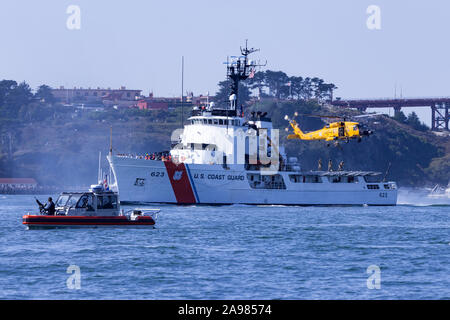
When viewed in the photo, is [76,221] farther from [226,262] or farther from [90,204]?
[226,262]

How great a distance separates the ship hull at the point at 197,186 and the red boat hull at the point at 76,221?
29.6 meters

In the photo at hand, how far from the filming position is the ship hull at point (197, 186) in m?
74.1

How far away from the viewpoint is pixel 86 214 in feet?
143

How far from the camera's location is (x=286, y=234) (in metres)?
46.7

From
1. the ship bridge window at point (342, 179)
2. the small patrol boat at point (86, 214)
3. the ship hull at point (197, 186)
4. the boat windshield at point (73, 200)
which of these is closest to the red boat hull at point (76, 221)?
the small patrol boat at point (86, 214)

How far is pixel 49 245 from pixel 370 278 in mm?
15281

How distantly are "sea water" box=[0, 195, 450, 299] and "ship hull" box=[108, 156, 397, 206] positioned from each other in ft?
69.5

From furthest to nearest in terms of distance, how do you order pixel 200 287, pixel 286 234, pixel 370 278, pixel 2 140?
pixel 2 140, pixel 286 234, pixel 370 278, pixel 200 287

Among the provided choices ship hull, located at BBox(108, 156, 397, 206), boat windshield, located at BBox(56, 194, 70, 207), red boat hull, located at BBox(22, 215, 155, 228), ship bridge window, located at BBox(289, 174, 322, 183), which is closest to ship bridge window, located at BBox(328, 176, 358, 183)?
ship bridge window, located at BBox(289, 174, 322, 183)

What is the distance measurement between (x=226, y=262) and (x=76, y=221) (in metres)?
12.4

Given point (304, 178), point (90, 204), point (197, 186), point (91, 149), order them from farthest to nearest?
point (91, 149) → point (304, 178) → point (197, 186) → point (90, 204)

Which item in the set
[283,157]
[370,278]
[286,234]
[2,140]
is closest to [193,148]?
[283,157]

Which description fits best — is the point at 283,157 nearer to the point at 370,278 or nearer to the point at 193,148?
the point at 193,148

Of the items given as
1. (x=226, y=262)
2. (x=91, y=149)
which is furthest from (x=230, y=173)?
(x=91, y=149)
